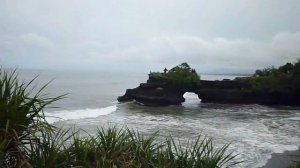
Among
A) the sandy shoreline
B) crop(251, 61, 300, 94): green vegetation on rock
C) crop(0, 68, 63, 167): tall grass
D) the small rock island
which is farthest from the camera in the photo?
the small rock island

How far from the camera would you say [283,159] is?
16.6 m

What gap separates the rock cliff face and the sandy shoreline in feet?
104

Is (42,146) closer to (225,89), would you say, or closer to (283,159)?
(283,159)

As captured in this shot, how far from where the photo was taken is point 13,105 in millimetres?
3855

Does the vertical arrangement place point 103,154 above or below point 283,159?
above

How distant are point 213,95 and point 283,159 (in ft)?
121

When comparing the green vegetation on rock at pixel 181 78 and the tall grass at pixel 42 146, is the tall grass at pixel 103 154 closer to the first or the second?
the tall grass at pixel 42 146

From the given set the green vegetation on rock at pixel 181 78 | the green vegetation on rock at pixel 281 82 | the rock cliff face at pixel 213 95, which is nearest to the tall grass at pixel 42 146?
the rock cliff face at pixel 213 95

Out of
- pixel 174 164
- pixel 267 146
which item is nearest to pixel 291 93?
pixel 267 146

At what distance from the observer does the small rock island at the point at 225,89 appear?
163 feet

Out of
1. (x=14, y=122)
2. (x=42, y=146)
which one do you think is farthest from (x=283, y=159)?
(x=14, y=122)

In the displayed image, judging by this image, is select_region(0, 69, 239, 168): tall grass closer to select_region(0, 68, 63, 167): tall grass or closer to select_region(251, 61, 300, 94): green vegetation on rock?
select_region(0, 68, 63, 167): tall grass

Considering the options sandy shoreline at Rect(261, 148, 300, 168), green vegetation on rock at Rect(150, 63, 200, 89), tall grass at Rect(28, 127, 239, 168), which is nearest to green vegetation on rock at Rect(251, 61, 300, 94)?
green vegetation on rock at Rect(150, 63, 200, 89)

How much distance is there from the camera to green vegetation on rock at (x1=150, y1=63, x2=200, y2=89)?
54188 mm
